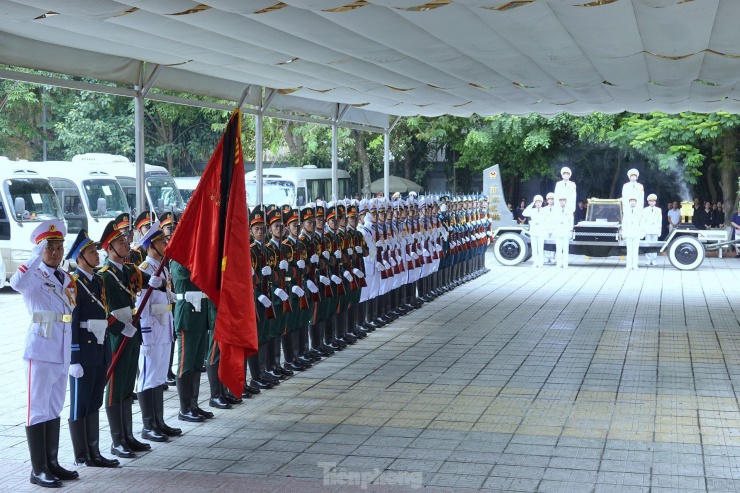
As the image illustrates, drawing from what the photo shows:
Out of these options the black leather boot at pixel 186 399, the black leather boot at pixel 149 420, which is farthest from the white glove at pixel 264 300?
the black leather boot at pixel 149 420

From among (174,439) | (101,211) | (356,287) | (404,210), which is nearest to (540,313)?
(404,210)

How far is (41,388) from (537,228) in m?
17.9

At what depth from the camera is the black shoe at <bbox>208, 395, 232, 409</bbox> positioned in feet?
28.6

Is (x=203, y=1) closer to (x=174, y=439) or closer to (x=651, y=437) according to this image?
(x=174, y=439)

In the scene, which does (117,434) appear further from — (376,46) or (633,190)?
(633,190)

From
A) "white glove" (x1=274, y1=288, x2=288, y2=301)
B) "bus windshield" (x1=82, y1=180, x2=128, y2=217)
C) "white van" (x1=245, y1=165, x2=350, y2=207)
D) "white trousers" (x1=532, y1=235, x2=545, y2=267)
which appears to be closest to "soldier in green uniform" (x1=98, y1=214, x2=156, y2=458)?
"white glove" (x1=274, y1=288, x2=288, y2=301)

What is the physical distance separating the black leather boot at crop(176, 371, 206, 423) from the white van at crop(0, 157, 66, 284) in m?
11.5

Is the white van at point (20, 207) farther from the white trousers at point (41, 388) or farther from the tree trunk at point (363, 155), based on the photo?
the tree trunk at point (363, 155)

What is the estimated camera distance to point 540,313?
1508 centimetres

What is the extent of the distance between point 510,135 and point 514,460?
2507 cm

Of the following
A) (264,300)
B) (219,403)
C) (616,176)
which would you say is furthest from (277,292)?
(616,176)

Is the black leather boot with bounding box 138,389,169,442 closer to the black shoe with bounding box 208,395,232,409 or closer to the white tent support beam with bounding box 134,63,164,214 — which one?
the black shoe with bounding box 208,395,232,409

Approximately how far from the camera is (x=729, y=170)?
2895 cm

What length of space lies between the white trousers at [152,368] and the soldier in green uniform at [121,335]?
25 centimetres
